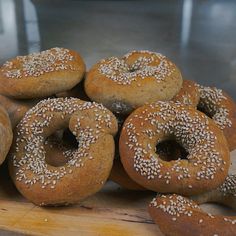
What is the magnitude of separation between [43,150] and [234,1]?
5430mm

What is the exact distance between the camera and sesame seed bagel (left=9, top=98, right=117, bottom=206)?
3.75 feet

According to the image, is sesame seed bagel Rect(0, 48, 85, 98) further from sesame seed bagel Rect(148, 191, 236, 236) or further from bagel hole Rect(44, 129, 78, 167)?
sesame seed bagel Rect(148, 191, 236, 236)

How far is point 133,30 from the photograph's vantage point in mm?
4715

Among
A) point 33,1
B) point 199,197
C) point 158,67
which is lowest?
point 33,1

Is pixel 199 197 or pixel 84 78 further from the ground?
pixel 84 78

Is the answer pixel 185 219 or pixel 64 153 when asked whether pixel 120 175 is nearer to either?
pixel 64 153

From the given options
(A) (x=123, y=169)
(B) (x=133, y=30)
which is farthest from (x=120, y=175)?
(B) (x=133, y=30)

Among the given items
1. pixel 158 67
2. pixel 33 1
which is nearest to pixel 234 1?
pixel 33 1

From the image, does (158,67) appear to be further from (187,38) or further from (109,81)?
(187,38)

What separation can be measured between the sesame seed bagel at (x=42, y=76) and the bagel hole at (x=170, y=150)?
13.2 inches

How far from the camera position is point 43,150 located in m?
1.27

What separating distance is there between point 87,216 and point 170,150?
32 cm

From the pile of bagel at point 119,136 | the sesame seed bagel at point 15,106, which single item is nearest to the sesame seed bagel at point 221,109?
the pile of bagel at point 119,136

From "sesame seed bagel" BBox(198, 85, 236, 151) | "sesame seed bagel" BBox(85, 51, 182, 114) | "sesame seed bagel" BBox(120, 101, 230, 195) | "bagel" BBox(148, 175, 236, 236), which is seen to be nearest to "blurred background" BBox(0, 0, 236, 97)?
"sesame seed bagel" BBox(198, 85, 236, 151)
